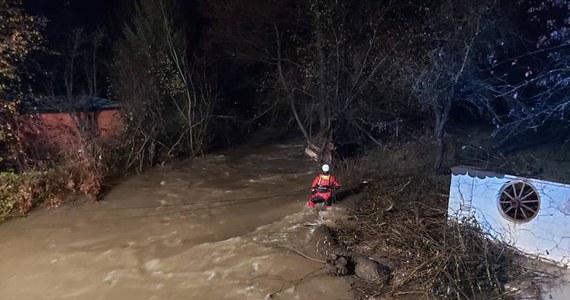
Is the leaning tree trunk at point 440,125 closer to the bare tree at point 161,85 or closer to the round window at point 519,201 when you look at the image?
A: the round window at point 519,201

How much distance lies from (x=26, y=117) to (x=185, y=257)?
6.04 meters

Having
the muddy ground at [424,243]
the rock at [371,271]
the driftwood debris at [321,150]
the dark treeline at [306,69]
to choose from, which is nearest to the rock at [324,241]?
the muddy ground at [424,243]

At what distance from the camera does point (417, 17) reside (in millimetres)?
11727

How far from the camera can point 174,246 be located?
8.13 m

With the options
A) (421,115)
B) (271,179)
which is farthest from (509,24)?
(271,179)

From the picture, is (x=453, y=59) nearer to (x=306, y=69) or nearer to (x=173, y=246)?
(x=306, y=69)

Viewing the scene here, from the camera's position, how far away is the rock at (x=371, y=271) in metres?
6.65

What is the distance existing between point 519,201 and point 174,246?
5.90 metres

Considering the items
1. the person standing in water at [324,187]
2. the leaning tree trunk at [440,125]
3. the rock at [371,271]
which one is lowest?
the rock at [371,271]

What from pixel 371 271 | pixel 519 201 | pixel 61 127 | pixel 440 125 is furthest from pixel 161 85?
pixel 519 201

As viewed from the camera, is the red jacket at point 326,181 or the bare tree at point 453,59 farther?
the bare tree at point 453,59

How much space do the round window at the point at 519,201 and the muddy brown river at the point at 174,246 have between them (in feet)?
3.74

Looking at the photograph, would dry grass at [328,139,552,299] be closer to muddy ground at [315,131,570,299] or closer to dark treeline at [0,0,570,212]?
muddy ground at [315,131,570,299]

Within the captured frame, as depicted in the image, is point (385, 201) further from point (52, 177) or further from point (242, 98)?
point (242, 98)
